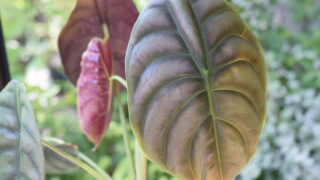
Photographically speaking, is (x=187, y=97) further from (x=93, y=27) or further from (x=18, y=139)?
(x=93, y=27)

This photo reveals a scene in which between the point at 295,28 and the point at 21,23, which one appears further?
the point at 295,28

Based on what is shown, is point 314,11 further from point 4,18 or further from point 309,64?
point 4,18

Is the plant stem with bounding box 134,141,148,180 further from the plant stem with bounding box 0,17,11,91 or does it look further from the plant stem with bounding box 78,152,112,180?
the plant stem with bounding box 0,17,11,91

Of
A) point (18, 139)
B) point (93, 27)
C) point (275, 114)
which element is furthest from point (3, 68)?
point (275, 114)

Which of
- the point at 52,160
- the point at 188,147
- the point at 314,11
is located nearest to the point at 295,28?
the point at 314,11

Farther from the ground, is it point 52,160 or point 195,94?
point 195,94
